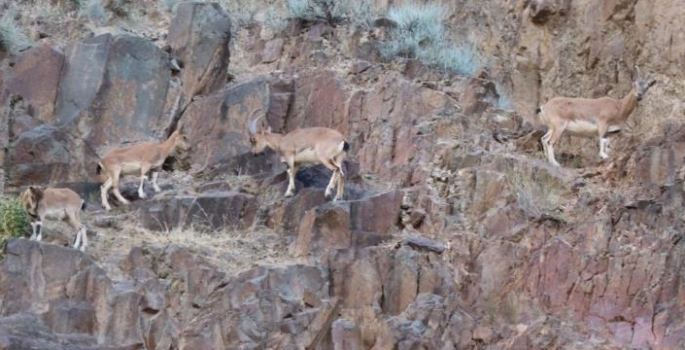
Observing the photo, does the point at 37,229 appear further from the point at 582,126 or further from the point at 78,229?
the point at 582,126

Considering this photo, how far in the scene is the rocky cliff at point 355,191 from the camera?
61.9 ft

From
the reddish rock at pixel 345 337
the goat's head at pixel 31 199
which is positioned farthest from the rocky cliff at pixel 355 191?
the goat's head at pixel 31 199

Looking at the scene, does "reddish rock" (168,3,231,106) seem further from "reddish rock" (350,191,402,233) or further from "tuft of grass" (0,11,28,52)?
"reddish rock" (350,191,402,233)

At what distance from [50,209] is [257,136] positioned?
358cm

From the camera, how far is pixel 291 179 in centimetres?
2212

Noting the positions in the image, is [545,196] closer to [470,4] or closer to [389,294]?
[389,294]

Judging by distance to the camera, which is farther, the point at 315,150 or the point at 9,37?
the point at 9,37

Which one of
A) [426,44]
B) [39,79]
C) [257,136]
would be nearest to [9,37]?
[39,79]

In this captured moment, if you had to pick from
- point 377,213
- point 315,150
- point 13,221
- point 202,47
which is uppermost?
point 202,47

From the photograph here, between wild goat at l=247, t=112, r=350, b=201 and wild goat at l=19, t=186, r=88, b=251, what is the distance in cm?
295

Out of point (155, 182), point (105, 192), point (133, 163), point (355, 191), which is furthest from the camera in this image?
point (155, 182)

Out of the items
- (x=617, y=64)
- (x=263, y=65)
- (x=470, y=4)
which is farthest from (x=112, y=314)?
(x=470, y=4)

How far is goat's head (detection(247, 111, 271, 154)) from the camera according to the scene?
22986mm

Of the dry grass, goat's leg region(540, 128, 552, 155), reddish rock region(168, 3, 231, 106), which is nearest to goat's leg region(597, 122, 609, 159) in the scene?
goat's leg region(540, 128, 552, 155)
